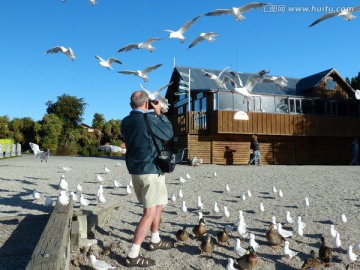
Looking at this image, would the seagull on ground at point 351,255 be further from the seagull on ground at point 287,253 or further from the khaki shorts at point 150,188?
the khaki shorts at point 150,188

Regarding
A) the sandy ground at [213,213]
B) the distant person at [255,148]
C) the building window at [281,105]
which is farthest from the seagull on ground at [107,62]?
the building window at [281,105]

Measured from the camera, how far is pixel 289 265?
187 inches

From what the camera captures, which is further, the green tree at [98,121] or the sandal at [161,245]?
the green tree at [98,121]

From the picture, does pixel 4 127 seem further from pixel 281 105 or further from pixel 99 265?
pixel 99 265

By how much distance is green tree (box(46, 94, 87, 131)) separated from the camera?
55594 mm

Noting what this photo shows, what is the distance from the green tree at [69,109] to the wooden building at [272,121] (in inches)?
1121

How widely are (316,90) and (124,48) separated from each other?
23622mm

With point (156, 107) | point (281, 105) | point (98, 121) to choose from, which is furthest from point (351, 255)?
point (98, 121)

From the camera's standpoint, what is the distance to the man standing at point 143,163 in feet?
14.8

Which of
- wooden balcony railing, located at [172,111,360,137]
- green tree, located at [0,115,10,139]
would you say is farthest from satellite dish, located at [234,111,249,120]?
green tree, located at [0,115,10,139]

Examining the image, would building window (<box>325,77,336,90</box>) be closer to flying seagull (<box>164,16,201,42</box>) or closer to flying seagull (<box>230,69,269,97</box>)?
flying seagull (<box>230,69,269,97</box>)

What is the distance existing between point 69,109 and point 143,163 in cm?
5399

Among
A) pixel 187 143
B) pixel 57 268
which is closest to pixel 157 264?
pixel 57 268

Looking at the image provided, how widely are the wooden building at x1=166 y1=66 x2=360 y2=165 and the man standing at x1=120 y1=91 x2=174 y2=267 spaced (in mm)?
20247
